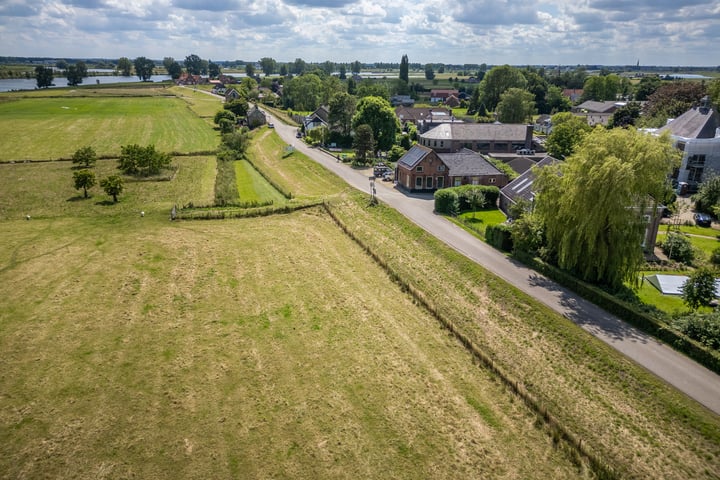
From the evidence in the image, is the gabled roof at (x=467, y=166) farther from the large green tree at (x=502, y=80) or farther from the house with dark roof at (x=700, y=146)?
the large green tree at (x=502, y=80)

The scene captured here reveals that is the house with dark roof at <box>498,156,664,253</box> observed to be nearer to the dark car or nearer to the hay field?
the dark car

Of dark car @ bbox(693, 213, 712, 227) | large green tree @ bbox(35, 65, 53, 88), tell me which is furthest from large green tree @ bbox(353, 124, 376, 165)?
large green tree @ bbox(35, 65, 53, 88)

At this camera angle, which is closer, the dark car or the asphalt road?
the asphalt road

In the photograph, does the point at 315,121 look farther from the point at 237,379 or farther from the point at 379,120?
the point at 237,379

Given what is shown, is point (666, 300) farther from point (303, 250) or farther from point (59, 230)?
point (59, 230)

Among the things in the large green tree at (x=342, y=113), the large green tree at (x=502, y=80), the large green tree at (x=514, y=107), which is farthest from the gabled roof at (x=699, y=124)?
the large green tree at (x=502, y=80)

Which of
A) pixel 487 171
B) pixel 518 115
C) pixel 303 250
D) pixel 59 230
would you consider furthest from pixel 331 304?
pixel 518 115
